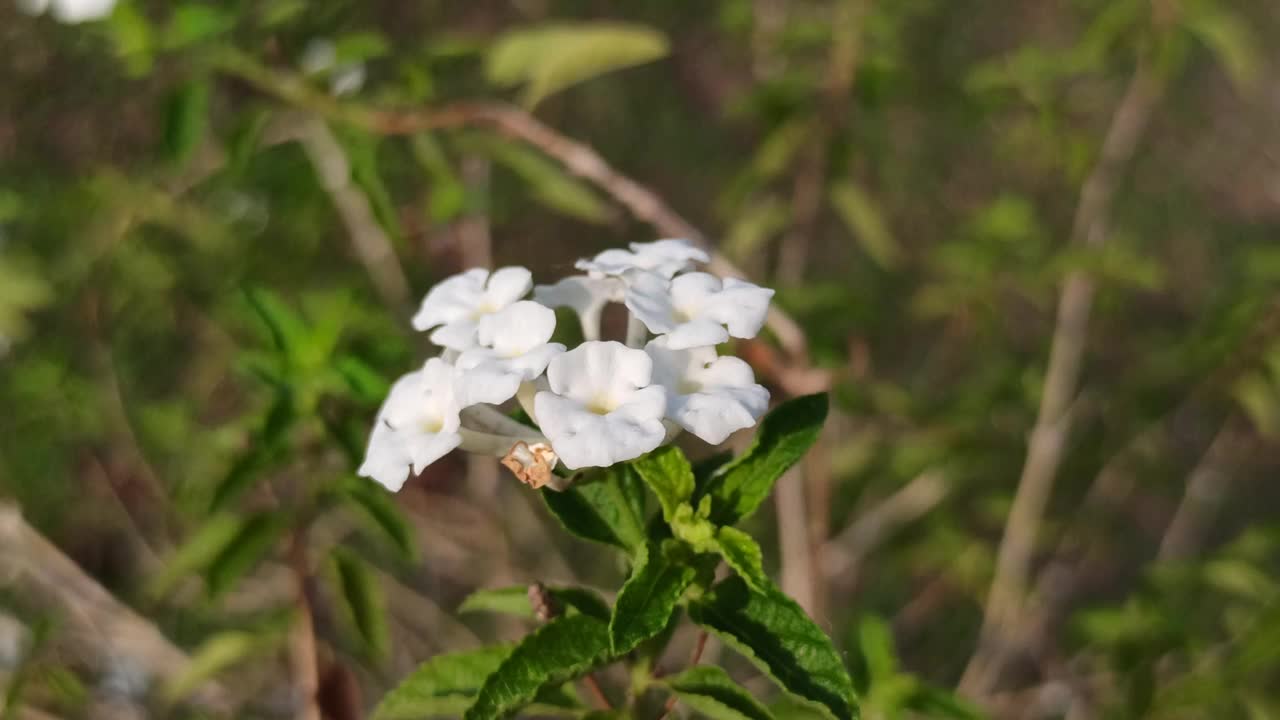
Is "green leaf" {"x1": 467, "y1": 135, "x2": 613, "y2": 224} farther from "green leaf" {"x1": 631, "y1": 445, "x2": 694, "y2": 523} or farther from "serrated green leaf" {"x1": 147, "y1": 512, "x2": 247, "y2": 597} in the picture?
"green leaf" {"x1": 631, "y1": 445, "x2": 694, "y2": 523}

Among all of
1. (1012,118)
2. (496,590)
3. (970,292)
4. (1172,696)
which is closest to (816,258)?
(1012,118)

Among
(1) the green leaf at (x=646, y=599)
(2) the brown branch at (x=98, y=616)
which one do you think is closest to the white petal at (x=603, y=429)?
(1) the green leaf at (x=646, y=599)

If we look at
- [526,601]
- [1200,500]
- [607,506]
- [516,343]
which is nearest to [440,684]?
[526,601]

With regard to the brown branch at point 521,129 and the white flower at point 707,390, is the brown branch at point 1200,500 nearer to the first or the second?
the brown branch at point 521,129

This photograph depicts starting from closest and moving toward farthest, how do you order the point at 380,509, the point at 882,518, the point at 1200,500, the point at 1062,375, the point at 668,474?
1. the point at 668,474
2. the point at 380,509
3. the point at 1062,375
4. the point at 882,518
5. the point at 1200,500

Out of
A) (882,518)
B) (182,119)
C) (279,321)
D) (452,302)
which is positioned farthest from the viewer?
(882,518)

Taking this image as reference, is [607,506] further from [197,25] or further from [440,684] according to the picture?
[197,25]

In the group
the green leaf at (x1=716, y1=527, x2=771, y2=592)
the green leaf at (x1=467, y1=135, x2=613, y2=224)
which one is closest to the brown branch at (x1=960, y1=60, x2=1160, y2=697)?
the green leaf at (x1=467, y1=135, x2=613, y2=224)

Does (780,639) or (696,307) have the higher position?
(696,307)
